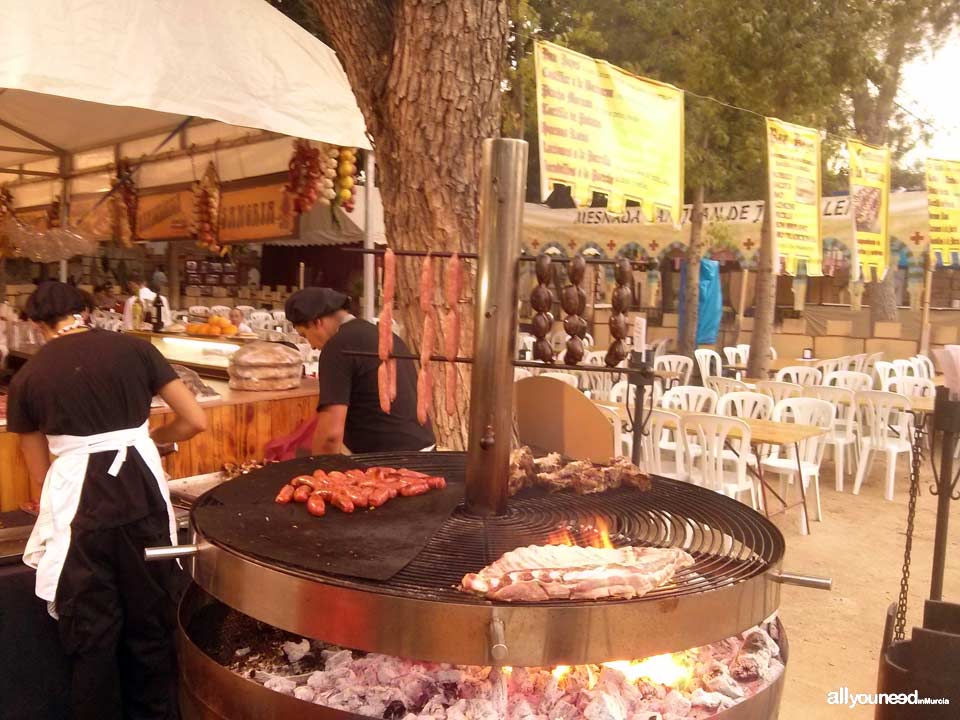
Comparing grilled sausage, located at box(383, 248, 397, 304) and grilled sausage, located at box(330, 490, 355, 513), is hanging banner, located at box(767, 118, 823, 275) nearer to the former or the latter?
grilled sausage, located at box(383, 248, 397, 304)

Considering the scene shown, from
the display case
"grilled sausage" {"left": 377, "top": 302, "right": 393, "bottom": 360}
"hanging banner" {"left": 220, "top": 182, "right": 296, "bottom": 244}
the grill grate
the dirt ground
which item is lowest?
the dirt ground

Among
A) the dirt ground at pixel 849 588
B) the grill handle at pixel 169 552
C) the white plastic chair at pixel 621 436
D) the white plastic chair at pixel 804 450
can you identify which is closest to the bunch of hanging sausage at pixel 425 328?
the grill handle at pixel 169 552

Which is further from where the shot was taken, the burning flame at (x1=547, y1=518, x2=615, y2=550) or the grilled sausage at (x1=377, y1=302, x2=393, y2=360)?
the grilled sausage at (x1=377, y1=302, x2=393, y2=360)

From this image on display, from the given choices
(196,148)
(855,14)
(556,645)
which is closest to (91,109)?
(196,148)

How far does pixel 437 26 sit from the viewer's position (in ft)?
12.5

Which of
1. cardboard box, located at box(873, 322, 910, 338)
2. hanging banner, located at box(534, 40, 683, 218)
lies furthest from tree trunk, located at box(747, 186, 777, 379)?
cardboard box, located at box(873, 322, 910, 338)

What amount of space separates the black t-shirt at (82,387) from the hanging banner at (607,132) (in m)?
3.27

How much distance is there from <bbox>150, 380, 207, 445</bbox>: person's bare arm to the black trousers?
425 mm

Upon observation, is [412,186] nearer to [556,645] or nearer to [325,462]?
[325,462]

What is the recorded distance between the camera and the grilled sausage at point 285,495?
2699 mm

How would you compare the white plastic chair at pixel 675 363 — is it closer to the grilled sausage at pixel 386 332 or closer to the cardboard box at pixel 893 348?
the cardboard box at pixel 893 348

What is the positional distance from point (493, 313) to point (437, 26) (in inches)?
78.2

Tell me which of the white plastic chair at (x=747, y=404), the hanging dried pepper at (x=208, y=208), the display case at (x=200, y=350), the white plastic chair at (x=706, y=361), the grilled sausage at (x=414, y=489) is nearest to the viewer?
the grilled sausage at (x=414, y=489)

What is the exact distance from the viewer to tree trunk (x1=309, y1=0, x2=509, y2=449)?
3.85 metres
